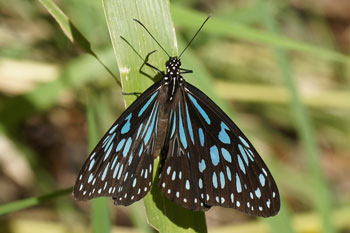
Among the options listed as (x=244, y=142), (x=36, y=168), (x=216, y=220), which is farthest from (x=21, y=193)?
(x=244, y=142)

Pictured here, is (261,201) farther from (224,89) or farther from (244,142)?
(224,89)

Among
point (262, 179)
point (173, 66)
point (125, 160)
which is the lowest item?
point (125, 160)

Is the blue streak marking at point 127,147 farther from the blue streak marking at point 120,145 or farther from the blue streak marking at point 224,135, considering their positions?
the blue streak marking at point 224,135

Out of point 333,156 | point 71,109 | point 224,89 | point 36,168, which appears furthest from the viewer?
point 333,156

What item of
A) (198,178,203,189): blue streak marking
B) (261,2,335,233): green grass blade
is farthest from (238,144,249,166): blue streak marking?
(261,2,335,233): green grass blade

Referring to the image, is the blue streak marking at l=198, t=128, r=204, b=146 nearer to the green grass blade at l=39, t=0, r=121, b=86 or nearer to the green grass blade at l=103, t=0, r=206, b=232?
the green grass blade at l=103, t=0, r=206, b=232

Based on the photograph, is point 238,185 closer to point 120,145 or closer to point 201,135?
point 201,135

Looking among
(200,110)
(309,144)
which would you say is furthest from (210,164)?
(309,144)
